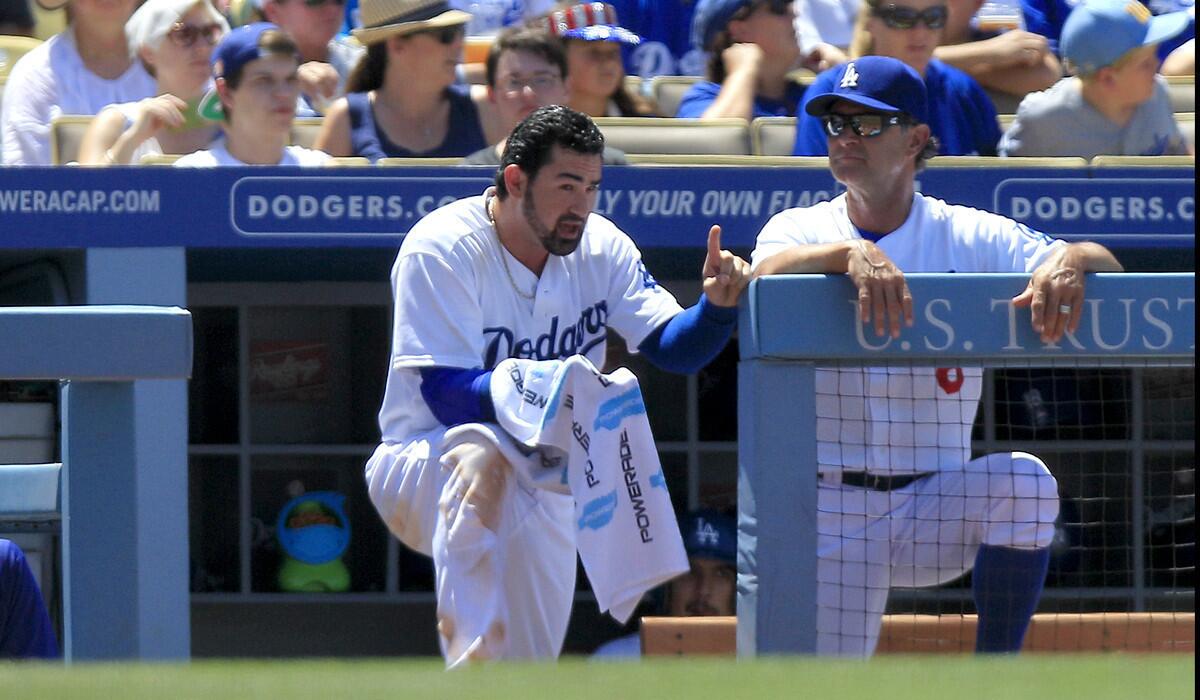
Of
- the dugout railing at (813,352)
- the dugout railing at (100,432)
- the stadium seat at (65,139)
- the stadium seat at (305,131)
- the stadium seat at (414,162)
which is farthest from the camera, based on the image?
the stadium seat at (305,131)

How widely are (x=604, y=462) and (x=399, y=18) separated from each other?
2458mm

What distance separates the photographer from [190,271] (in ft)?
19.5

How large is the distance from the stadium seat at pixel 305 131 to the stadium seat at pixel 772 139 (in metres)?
1.31

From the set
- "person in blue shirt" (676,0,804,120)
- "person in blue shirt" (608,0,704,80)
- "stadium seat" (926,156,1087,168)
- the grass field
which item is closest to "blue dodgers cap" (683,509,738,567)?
"stadium seat" (926,156,1087,168)

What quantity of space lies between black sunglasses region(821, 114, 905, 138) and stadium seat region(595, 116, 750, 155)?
1.45 metres

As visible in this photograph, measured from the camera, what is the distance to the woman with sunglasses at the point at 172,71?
5.56m

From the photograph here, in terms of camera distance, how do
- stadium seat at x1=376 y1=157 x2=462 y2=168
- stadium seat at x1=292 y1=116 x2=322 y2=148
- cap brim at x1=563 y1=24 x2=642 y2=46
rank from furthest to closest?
cap brim at x1=563 y1=24 x2=642 y2=46, stadium seat at x1=292 y1=116 x2=322 y2=148, stadium seat at x1=376 y1=157 x2=462 y2=168

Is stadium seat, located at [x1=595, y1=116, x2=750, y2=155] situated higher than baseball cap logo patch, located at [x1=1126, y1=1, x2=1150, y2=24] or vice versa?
baseball cap logo patch, located at [x1=1126, y1=1, x2=1150, y2=24]

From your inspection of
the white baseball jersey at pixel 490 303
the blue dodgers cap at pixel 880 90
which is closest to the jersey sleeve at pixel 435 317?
the white baseball jersey at pixel 490 303

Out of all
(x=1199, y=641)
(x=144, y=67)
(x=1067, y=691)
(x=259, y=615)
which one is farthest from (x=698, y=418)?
(x=1067, y=691)

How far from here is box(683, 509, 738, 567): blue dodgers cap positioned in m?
5.47

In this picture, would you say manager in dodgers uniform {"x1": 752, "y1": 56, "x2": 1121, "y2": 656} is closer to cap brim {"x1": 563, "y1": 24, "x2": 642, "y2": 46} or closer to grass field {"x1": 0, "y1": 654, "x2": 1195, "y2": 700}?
cap brim {"x1": 563, "y1": 24, "x2": 642, "y2": 46}

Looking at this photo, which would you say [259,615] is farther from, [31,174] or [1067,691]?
[1067,691]

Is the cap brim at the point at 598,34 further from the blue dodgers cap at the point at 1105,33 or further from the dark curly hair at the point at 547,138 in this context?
the dark curly hair at the point at 547,138
